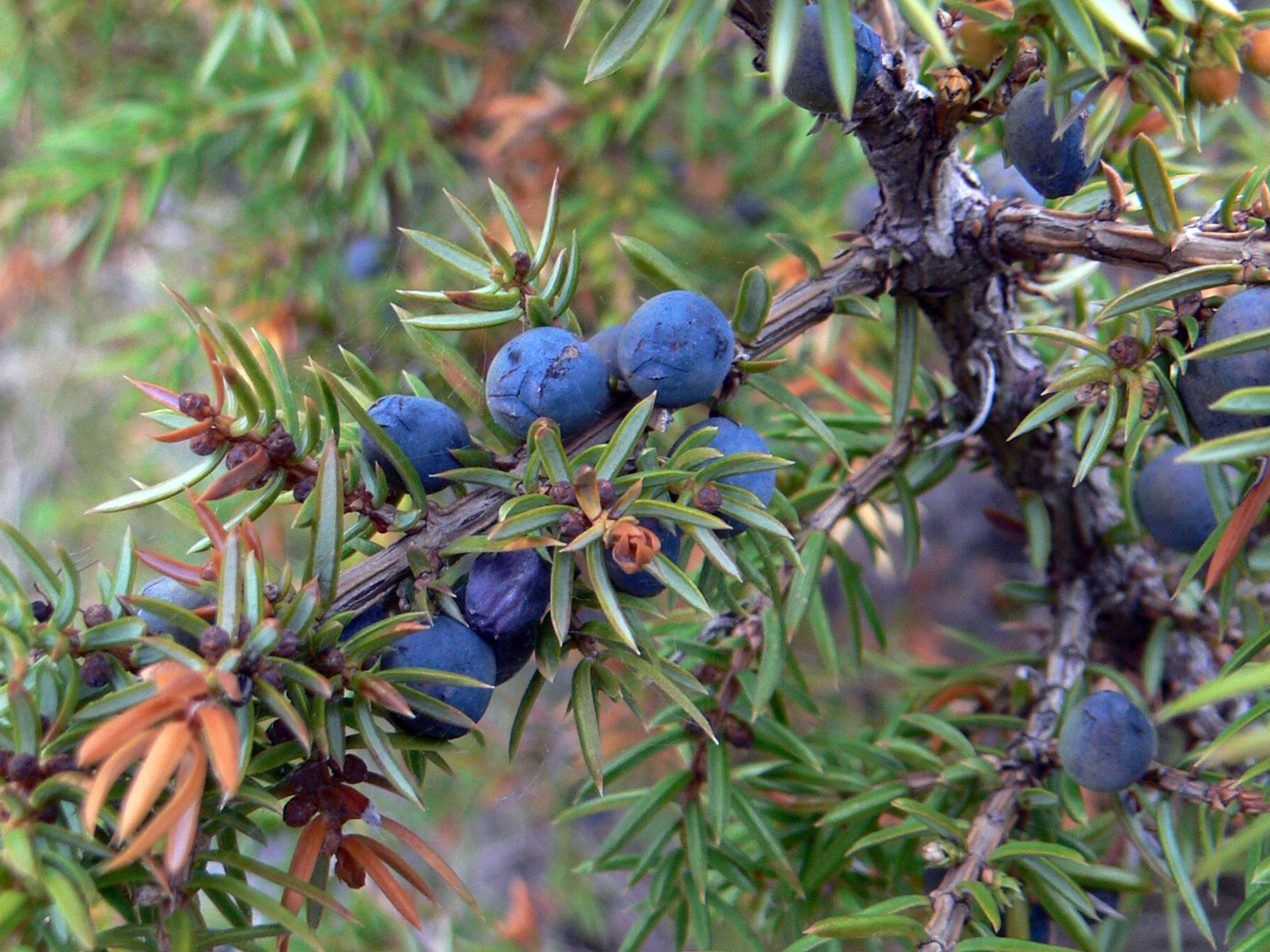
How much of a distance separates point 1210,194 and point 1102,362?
1.18 m

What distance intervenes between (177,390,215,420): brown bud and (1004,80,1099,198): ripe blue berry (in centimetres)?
53

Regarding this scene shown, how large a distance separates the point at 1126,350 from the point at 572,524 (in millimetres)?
356

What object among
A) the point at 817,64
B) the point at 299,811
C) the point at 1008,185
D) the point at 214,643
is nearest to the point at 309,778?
the point at 299,811

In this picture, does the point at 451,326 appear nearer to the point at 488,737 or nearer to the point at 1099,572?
the point at 1099,572

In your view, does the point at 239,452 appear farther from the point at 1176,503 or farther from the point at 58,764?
the point at 1176,503

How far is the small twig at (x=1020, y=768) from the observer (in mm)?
659

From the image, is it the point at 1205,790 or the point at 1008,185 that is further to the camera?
the point at 1008,185

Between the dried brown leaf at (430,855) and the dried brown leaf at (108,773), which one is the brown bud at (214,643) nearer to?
the dried brown leaf at (108,773)

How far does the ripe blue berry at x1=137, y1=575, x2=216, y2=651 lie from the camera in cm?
55

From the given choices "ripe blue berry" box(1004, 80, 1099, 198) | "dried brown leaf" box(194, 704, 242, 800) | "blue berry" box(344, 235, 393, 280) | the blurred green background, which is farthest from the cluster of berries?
"blue berry" box(344, 235, 393, 280)

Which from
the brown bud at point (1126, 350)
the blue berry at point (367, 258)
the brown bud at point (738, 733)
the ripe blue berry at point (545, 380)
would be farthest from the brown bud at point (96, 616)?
the blue berry at point (367, 258)

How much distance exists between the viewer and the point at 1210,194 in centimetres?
150

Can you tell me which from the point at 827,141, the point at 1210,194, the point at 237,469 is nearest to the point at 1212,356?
the point at 237,469

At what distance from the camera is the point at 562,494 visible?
0.54 m
